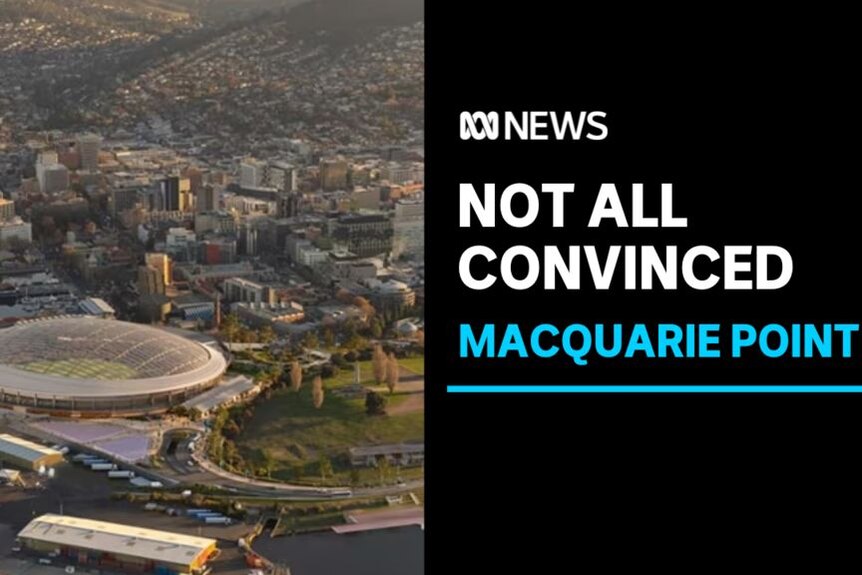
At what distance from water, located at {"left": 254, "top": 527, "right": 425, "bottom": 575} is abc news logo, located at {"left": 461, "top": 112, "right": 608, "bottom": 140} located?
277 centimetres

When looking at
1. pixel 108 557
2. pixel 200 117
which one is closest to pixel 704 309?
pixel 108 557

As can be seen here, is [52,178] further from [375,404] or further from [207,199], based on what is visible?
[375,404]

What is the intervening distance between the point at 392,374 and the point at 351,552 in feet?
5.95

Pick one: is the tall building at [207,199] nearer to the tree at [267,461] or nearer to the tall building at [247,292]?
the tall building at [247,292]

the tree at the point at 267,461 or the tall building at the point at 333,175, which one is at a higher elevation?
the tall building at the point at 333,175

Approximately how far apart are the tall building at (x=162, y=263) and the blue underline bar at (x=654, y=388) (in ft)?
22.3

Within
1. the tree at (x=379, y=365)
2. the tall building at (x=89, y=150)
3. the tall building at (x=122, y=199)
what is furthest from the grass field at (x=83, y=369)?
the tall building at (x=89, y=150)

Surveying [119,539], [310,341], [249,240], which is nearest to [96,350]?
[310,341]

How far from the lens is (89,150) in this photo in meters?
10.2

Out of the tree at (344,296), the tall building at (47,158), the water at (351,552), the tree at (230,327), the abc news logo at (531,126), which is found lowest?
the water at (351,552)

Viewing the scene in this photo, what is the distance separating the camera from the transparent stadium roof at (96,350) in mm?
6074

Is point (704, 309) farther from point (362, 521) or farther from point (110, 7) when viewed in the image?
point (110, 7)

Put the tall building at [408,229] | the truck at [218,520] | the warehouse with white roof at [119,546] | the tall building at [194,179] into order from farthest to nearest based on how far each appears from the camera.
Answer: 1. the tall building at [194,179]
2. the tall building at [408,229]
3. the truck at [218,520]
4. the warehouse with white roof at [119,546]

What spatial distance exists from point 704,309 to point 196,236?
758 cm
